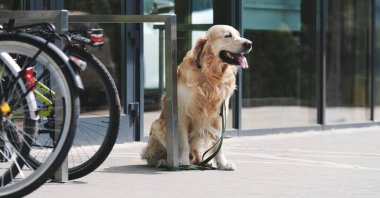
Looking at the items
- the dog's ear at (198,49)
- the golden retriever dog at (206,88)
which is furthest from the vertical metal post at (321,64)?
the dog's ear at (198,49)

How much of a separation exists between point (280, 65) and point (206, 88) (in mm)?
4494

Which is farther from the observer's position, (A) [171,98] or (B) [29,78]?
(A) [171,98]

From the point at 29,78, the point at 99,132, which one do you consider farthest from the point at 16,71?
the point at 99,132

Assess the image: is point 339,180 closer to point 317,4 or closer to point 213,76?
point 213,76

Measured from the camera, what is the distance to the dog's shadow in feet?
23.1

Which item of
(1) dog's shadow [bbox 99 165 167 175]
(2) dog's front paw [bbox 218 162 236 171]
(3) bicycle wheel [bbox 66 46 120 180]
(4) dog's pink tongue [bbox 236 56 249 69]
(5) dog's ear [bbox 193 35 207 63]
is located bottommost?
(1) dog's shadow [bbox 99 165 167 175]

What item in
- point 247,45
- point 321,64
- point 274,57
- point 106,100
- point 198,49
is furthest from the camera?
point 321,64

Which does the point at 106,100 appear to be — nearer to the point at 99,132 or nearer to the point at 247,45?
the point at 99,132

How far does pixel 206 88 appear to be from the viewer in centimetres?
713

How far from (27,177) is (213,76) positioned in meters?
2.95

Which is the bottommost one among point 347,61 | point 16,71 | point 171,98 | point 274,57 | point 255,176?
point 255,176

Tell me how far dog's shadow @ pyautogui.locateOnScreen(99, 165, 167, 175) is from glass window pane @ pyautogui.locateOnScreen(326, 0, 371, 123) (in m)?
5.39

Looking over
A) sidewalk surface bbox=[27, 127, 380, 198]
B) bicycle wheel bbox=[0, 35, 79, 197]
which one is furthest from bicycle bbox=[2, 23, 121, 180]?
bicycle wheel bbox=[0, 35, 79, 197]

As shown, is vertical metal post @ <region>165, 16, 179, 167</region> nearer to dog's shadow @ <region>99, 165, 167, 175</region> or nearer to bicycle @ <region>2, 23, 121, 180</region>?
dog's shadow @ <region>99, 165, 167, 175</region>
